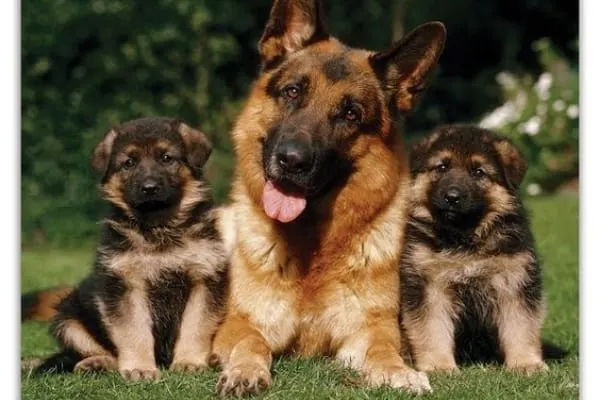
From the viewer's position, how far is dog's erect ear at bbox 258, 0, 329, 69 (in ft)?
20.4

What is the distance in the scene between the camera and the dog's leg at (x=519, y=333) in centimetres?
592

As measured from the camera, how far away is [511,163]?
6.18m

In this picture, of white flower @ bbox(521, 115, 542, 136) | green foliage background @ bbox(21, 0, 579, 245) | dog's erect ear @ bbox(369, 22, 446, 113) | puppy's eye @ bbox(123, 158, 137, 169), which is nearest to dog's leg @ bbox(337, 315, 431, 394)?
dog's erect ear @ bbox(369, 22, 446, 113)

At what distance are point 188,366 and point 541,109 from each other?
31.1 feet

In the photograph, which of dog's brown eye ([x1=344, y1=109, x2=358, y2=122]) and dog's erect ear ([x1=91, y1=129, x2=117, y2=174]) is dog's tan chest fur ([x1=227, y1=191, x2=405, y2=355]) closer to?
dog's brown eye ([x1=344, y1=109, x2=358, y2=122])

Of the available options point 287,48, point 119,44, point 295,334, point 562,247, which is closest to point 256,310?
point 295,334

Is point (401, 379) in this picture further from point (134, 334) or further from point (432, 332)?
point (134, 334)

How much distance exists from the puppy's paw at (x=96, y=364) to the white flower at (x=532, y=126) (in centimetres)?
859

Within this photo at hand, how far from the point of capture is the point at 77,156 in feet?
37.0

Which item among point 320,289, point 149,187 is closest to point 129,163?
point 149,187

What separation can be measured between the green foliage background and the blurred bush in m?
0.27

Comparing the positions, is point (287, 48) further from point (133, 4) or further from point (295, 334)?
point (133, 4)

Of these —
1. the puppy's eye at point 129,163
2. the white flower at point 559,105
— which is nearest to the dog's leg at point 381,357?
the puppy's eye at point 129,163

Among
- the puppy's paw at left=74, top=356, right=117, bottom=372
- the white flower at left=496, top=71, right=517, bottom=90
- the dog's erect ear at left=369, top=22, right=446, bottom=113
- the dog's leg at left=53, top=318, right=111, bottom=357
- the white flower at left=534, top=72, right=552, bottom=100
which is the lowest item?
the puppy's paw at left=74, top=356, right=117, bottom=372
